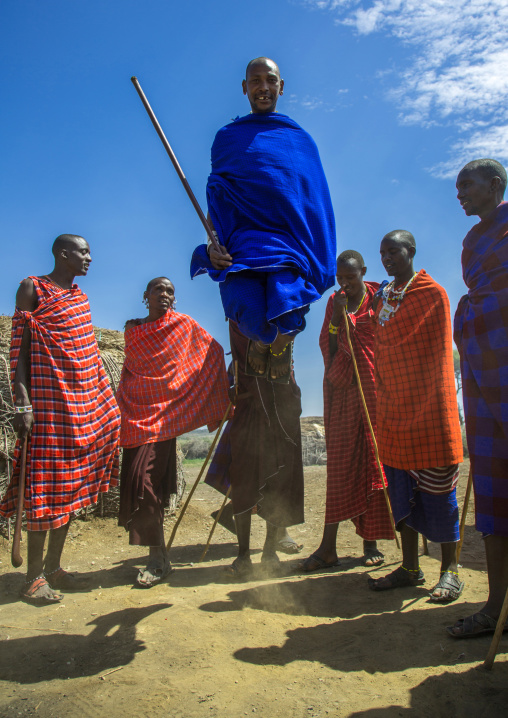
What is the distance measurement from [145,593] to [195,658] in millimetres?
1401

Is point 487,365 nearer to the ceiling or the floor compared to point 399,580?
nearer to the ceiling

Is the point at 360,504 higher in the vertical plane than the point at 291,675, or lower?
higher

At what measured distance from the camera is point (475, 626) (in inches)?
124

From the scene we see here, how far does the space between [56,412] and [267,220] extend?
2.31 m

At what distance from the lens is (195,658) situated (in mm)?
3076

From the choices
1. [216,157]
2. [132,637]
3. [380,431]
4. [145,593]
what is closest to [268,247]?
[216,157]

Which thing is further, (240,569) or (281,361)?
(240,569)

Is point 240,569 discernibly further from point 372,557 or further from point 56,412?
point 56,412

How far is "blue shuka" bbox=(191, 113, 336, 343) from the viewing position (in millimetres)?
3232

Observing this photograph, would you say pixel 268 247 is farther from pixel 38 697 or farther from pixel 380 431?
pixel 38 697

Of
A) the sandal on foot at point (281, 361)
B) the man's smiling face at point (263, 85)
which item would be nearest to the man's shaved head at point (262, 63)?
the man's smiling face at point (263, 85)

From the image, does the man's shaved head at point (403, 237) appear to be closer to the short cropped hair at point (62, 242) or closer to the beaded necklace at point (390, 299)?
the beaded necklace at point (390, 299)

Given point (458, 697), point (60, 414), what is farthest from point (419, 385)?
point (60, 414)

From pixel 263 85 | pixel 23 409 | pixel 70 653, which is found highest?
pixel 263 85
